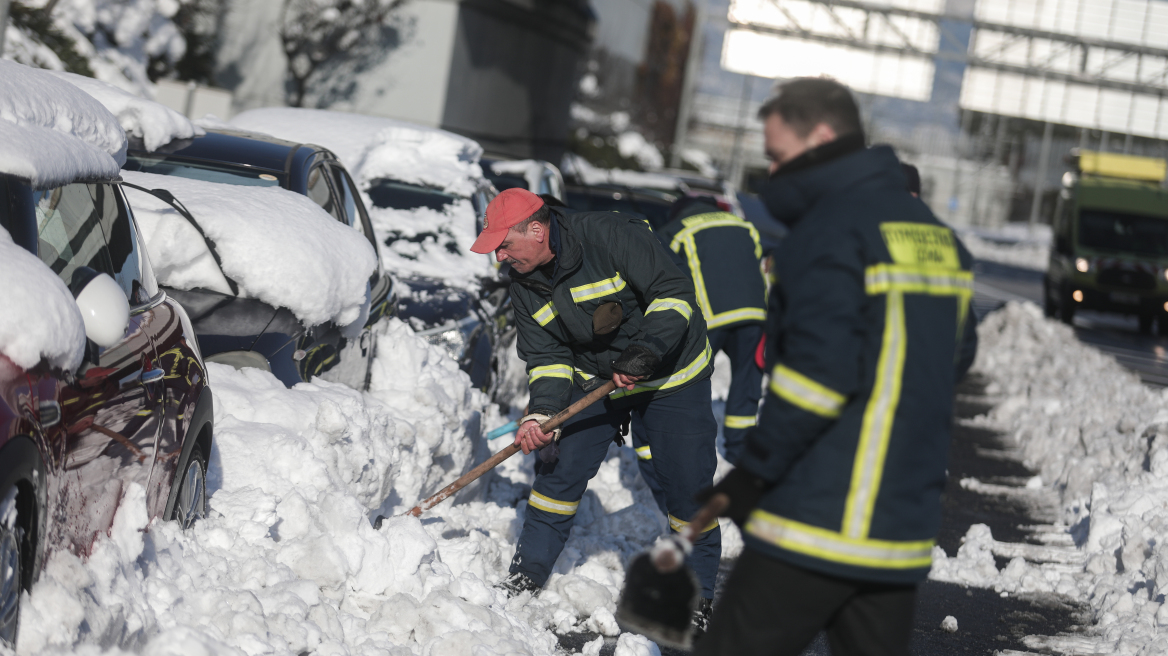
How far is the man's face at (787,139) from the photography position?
2.84 m

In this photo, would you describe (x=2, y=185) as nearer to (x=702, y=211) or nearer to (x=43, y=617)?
(x=43, y=617)

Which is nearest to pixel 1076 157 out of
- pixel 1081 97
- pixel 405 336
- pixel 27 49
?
pixel 1081 97

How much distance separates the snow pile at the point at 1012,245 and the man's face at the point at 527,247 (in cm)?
3789

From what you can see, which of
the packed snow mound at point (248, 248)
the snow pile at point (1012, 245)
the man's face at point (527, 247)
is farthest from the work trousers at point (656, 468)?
the snow pile at point (1012, 245)

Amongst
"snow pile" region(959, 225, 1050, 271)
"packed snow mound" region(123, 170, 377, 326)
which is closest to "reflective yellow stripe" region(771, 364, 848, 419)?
"packed snow mound" region(123, 170, 377, 326)

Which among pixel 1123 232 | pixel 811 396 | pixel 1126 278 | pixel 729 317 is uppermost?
pixel 1123 232

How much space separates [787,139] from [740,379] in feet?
13.0

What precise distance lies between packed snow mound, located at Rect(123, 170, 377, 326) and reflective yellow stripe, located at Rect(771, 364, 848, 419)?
9.19ft

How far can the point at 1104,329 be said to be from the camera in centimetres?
2172

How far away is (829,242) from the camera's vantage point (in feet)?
8.82

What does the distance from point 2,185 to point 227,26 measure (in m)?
18.7

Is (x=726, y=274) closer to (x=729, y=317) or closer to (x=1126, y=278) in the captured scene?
(x=729, y=317)

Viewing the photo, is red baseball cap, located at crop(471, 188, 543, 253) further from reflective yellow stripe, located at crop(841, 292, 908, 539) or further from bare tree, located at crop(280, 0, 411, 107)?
bare tree, located at crop(280, 0, 411, 107)

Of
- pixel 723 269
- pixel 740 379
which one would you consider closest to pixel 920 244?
pixel 723 269
